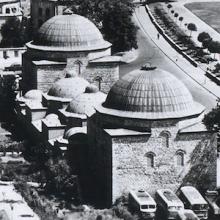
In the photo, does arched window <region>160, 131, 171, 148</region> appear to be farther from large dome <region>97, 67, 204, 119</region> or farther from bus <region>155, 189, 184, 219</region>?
bus <region>155, 189, 184, 219</region>

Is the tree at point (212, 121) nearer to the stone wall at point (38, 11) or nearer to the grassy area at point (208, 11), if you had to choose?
the stone wall at point (38, 11)

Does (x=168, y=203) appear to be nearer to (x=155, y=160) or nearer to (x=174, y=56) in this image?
(x=155, y=160)

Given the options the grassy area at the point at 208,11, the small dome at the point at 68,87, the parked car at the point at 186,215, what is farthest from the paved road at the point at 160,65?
the parked car at the point at 186,215

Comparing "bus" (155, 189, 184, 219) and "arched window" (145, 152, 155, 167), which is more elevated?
"arched window" (145, 152, 155, 167)

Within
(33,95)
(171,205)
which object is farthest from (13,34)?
(171,205)

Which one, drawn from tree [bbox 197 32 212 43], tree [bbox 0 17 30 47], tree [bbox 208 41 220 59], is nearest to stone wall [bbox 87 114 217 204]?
tree [bbox 208 41 220 59]

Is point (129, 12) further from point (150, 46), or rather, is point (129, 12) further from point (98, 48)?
point (98, 48)
